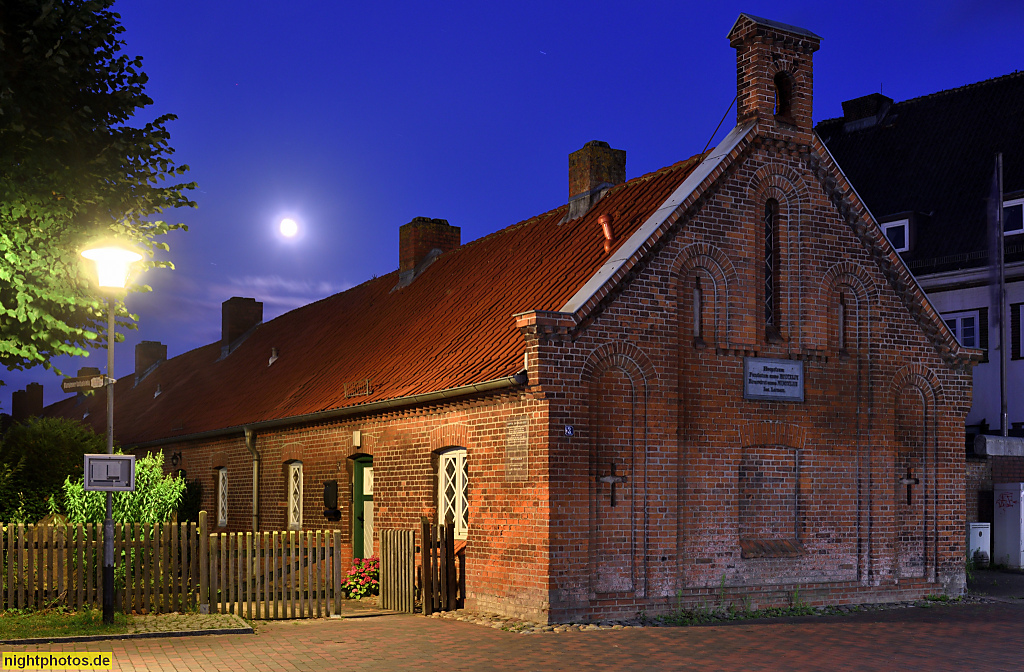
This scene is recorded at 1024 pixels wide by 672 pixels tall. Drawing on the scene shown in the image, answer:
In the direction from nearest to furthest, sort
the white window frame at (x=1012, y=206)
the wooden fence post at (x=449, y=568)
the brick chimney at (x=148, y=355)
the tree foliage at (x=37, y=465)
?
1. the wooden fence post at (x=449, y=568)
2. the tree foliage at (x=37, y=465)
3. the white window frame at (x=1012, y=206)
4. the brick chimney at (x=148, y=355)

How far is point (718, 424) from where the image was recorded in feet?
50.3

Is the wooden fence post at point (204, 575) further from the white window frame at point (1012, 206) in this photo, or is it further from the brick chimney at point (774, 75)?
the white window frame at point (1012, 206)

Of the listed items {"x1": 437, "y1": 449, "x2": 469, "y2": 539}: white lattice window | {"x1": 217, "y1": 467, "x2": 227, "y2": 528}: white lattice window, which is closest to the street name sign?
{"x1": 437, "y1": 449, "x2": 469, "y2": 539}: white lattice window

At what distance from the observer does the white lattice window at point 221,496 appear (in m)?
26.1

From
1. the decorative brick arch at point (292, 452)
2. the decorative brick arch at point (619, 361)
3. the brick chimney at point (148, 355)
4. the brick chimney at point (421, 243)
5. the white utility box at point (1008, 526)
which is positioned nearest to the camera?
the decorative brick arch at point (619, 361)

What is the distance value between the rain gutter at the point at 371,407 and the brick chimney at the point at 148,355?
17578 mm

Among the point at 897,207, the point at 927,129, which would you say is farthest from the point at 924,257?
the point at 927,129

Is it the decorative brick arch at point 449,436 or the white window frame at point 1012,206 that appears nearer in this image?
the decorative brick arch at point 449,436

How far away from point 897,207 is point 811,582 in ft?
63.7

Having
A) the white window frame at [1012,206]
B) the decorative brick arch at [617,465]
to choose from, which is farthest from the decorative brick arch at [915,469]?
the white window frame at [1012,206]

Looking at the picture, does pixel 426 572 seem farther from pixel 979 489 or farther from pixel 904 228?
pixel 904 228

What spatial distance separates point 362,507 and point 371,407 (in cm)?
242

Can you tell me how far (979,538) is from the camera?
75.5 ft

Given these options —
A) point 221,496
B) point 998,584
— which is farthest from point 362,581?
point 998,584
